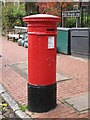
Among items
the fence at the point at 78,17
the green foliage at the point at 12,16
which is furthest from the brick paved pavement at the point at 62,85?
the green foliage at the point at 12,16

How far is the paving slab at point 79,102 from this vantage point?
3.69 meters

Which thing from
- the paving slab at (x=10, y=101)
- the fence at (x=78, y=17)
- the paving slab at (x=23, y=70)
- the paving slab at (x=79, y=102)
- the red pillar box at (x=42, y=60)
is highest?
the fence at (x=78, y=17)

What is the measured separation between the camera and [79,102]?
396 cm

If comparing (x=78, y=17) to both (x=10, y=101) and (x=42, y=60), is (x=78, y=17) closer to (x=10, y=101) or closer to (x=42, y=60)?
(x=10, y=101)

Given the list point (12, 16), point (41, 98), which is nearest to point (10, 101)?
point (41, 98)

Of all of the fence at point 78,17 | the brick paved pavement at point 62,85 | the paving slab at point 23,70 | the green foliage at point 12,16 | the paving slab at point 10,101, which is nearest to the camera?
the brick paved pavement at point 62,85

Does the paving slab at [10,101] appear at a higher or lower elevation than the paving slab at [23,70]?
lower

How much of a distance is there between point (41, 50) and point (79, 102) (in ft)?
4.53

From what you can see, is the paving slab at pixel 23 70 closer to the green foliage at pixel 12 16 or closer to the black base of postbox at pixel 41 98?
the black base of postbox at pixel 41 98

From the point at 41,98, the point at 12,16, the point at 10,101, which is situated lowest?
the point at 10,101

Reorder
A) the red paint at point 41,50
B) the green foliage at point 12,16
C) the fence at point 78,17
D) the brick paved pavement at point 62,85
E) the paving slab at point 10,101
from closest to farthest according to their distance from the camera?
the red paint at point 41,50
the brick paved pavement at point 62,85
the paving slab at point 10,101
the fence at point 78,17
the green foliage at point 12,16

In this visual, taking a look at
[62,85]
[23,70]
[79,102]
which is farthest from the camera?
[23,70]

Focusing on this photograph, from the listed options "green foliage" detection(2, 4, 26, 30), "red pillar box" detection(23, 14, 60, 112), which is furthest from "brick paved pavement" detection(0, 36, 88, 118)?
"green foliage" detection(2, 4, 26, 30)

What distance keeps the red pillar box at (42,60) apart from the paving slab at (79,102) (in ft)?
1.45
